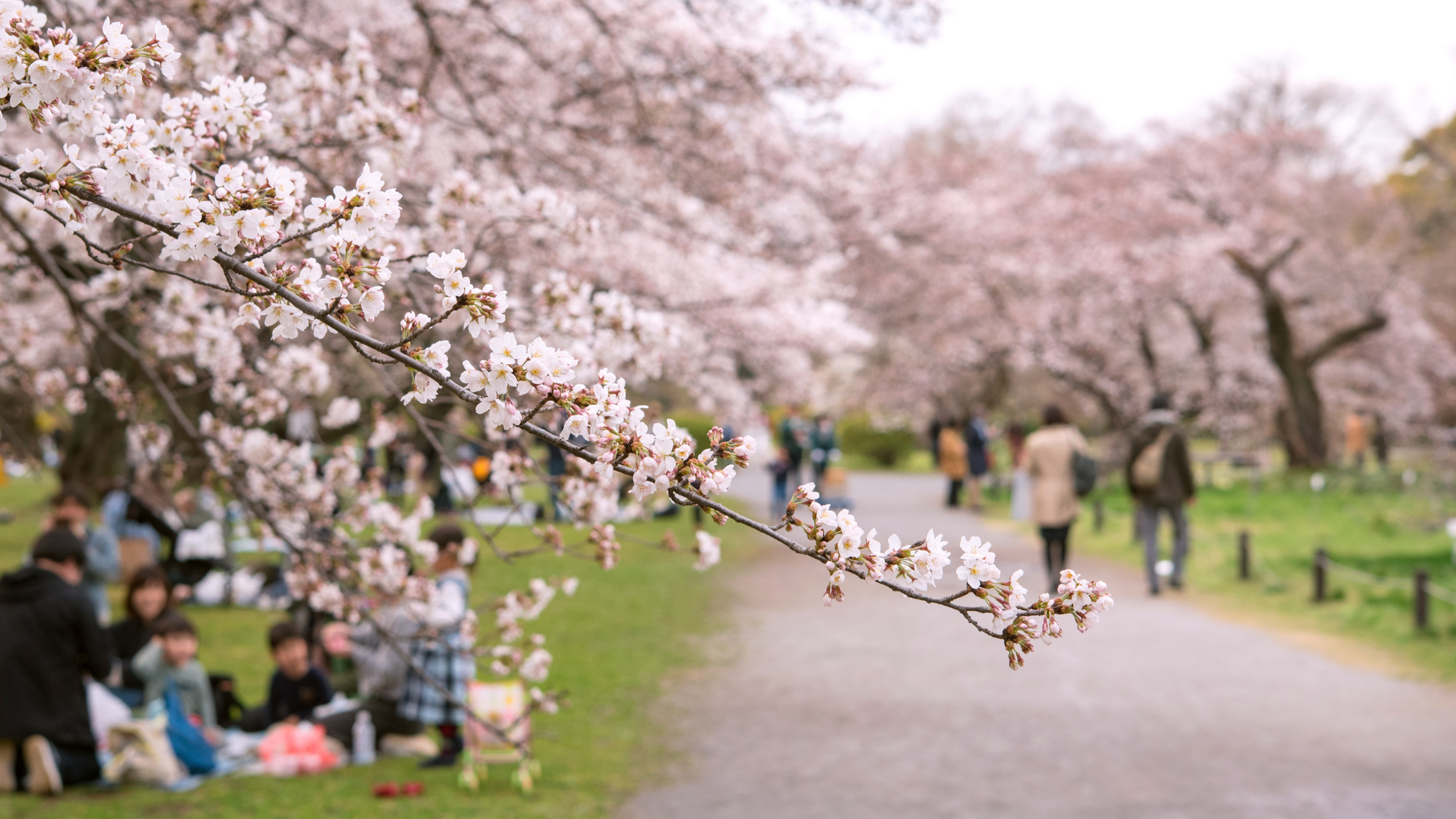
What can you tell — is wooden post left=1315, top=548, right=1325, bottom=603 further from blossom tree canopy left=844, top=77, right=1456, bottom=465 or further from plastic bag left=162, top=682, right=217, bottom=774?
blossom tree canopy left=844, top=77, right=1456, bottom=465

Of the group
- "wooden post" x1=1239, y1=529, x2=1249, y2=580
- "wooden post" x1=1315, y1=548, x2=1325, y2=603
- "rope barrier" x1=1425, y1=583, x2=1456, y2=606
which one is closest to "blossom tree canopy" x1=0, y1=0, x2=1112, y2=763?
"rope barrier" x1=1425, y1=583, x2=1456, y2=606

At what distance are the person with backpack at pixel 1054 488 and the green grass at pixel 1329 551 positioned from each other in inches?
48.9

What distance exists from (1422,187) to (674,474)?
105 feet

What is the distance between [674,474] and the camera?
2.06m

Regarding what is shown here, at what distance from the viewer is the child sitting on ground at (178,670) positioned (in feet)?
21.3

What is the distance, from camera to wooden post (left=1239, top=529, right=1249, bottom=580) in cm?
1173

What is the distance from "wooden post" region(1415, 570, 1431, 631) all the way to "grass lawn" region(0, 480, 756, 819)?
5768 mm

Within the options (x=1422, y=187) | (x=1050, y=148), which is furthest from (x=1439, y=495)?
(x=1050, y=148)

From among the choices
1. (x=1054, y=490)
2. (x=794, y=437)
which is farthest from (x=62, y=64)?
(x=794, y=437)

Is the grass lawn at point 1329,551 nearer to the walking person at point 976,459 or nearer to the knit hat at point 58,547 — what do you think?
the walking person at point 976,459

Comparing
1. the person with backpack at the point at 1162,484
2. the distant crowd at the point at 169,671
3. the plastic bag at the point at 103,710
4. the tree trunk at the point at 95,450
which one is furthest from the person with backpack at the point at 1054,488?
the tree trunk at the point at 95,450

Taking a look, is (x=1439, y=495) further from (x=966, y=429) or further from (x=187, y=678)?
(x=187, y=678)

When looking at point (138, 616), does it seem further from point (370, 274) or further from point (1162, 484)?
point (1162, 484)

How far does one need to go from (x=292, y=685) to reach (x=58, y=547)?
1607mm
